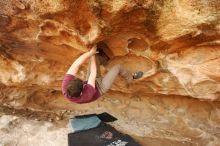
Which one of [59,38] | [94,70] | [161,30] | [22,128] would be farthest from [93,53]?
[22,128]

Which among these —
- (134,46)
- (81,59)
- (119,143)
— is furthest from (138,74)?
(119,143)

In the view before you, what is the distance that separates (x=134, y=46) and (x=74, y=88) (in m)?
0.95

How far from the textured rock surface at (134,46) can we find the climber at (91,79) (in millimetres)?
121

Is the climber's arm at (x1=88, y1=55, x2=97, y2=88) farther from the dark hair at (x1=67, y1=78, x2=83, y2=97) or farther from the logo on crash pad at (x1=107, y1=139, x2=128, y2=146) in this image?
the logo on crash pad at (x1=107, y1=139, x2=128, y2=146)

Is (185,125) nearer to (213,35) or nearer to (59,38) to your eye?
(213,35)

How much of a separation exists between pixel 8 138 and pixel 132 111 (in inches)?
71.7

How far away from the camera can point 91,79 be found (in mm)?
4059

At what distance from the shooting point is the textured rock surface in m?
3.64

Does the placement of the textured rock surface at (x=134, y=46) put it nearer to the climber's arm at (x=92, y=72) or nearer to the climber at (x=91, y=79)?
the climber at (x=91, y=79)

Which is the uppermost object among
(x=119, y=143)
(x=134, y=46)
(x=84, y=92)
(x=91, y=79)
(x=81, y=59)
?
(x=134, y=46)

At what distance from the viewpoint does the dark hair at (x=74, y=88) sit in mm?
3803

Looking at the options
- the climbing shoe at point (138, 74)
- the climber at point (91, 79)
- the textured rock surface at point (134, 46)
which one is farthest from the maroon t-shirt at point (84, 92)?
the climbing shoe at point (138, 74)

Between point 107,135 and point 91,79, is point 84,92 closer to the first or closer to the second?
point 91,79

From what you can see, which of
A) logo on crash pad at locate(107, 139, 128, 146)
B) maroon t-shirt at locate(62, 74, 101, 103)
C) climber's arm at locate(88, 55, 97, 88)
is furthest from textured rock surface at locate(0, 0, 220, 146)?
maroon t-shirt at locate(62, 74, 101, 103)
